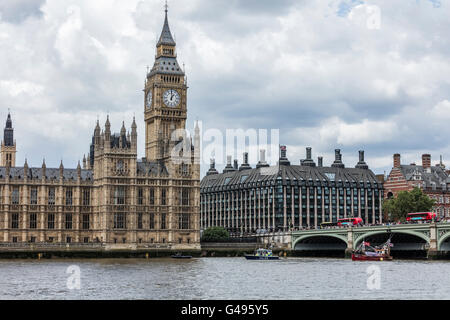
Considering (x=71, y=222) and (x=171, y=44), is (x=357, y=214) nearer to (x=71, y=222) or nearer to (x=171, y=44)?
(x=171, y=44)

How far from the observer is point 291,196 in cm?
17738

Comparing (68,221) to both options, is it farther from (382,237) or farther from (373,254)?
(373,254)

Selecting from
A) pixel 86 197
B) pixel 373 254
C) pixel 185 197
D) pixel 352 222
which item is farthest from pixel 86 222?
pixel 373 254

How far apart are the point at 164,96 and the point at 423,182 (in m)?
61.7

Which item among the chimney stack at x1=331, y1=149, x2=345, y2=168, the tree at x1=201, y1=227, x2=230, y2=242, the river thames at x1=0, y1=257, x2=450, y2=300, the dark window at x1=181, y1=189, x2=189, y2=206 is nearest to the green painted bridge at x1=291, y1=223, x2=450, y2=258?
the tree at x1=201, y1=227, x2=230, y2=242

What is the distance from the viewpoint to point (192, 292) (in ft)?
215

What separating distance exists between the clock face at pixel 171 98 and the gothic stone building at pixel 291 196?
30.9 m

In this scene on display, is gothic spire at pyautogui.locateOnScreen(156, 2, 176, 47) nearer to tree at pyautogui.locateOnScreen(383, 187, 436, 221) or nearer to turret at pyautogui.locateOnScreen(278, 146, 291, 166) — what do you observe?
turret at pyautogui.locateOnScreen(278, 146, 291, 166)

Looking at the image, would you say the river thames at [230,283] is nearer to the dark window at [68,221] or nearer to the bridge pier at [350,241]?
the bridge pier at [350,241]

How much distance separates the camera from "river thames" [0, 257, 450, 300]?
6297cm

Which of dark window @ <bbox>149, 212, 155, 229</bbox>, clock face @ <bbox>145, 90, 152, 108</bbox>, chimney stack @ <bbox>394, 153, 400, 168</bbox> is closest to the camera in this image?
dark window @ <bbox>149, 212, 155, 229</bbox>

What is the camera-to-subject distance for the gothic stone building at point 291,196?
580 ft

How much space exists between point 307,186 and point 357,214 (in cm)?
1514
